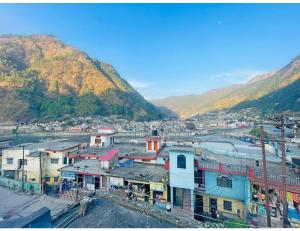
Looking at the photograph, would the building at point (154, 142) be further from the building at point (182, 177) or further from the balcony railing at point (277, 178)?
the balcony railing at point (277, 178)

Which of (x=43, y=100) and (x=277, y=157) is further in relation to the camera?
(x=43, y=100)

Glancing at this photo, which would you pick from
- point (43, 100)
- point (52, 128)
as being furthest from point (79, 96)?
point (52, 128)

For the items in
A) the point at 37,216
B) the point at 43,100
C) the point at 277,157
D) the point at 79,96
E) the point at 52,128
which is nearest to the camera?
the point at 37,216

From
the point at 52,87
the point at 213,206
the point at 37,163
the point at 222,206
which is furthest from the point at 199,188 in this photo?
the point at 52,87

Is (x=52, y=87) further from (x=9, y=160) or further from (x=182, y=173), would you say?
(x=182, y=173)

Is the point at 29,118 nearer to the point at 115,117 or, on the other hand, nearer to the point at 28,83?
the point at 28,83
